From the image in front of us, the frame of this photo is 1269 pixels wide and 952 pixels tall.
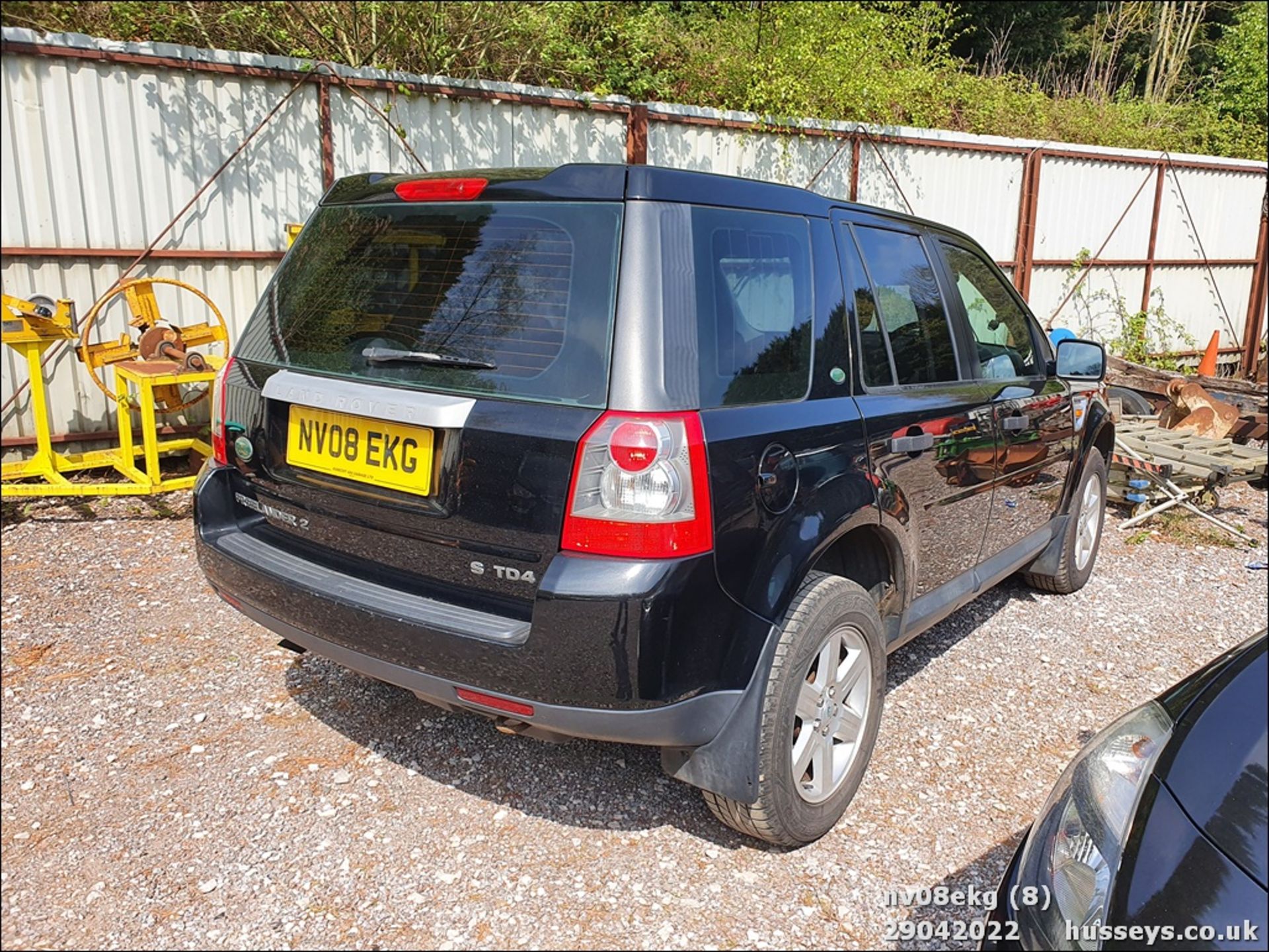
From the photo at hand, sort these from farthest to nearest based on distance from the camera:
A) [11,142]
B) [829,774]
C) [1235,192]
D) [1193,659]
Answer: [1235,192]
[11,142]
[1193,659]
[829,774]

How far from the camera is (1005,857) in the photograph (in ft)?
9.10

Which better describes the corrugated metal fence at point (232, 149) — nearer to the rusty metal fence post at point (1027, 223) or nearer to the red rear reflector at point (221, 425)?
the rusty metal fence post at point (1027, 223)

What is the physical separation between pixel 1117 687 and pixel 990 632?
0.61 m

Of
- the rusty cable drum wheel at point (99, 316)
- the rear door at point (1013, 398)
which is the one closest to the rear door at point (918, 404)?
the rear door at point (1013, 398)

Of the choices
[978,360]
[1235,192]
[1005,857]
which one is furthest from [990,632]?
[1235,192]

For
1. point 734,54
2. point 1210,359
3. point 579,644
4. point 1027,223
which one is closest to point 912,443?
point 579,644

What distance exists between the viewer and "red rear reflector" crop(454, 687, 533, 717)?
2289mm

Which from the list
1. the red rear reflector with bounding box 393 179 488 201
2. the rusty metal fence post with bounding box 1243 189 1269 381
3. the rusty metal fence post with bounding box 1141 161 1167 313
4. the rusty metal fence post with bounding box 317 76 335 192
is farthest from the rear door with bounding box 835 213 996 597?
the rusty metal fence post with bounding box 1243 189 1269 381

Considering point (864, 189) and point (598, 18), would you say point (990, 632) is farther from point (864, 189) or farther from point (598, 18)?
point (598, 18)

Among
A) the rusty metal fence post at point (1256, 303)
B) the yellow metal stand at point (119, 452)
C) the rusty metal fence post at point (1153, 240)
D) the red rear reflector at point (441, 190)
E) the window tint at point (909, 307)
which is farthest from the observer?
the rusty metal fence post at point (1256, 303)

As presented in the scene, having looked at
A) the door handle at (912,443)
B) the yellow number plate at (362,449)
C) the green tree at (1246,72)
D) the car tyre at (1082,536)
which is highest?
the green tree at (1246,72)

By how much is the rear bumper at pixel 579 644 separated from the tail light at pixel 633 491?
0.15 feet

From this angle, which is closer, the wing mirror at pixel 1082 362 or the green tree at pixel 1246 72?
the wing mirror at pixel 1082 362

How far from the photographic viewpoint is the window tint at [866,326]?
2994 mm
